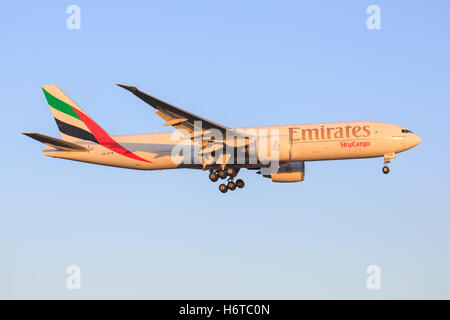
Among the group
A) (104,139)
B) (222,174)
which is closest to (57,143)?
(104,139)

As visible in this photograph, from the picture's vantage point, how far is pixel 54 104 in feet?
179

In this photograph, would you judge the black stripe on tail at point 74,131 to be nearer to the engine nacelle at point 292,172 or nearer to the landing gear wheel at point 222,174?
the landing gear wheel at point 222,174

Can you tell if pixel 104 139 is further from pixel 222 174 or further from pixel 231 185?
pixel 231 185

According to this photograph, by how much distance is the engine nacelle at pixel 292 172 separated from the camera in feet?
172

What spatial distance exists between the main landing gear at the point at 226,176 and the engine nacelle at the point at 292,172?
11.3 ft

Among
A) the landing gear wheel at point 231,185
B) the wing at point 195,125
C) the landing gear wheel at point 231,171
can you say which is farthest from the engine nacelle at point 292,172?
the wing at point 195,125

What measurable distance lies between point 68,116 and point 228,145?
13.7 metres

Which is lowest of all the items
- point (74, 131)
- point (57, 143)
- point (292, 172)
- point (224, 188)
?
point (224, 188)

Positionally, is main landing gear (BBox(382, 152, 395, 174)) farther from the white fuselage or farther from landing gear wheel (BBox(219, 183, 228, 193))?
landing gear wheel (BBox(219, 183, 228, 193))

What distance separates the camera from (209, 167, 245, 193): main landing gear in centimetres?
5031

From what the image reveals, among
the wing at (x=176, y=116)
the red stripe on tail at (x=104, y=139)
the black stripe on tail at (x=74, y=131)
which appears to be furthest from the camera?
the black stripe on tail at (x=74, y=131)

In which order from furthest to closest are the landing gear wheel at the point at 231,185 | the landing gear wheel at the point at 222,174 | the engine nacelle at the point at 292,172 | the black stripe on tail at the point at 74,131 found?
the engine nacelle at the point at 292,172 → the black stripe on tail at the point at 74,131 → the landing gear wheel at the point at 231,185 → the landing gear wheel at the point at 222,174

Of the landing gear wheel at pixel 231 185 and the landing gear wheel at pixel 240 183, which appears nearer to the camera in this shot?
the landing gear wheel at pixel 231 185

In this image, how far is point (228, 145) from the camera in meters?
48.4
